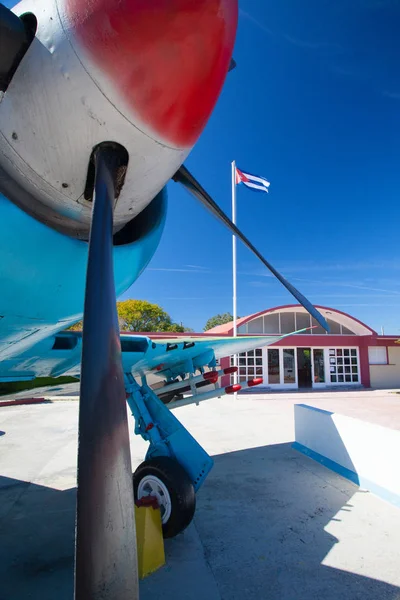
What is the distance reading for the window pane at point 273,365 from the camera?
2011 centimetres

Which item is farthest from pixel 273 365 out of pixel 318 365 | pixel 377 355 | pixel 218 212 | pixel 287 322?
pixel 218 212

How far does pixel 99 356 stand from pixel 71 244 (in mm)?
773

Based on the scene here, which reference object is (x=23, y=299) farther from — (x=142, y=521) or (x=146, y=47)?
(x=142, y=521)

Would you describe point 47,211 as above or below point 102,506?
above

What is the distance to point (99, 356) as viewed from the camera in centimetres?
107

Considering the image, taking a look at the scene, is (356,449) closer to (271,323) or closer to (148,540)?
(148,540)

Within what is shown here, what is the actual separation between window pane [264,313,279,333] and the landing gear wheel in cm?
1875

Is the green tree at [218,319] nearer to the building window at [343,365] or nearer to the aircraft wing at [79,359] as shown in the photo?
the building window at [343,365]

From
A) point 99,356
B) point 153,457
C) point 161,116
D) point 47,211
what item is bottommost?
point 153,457

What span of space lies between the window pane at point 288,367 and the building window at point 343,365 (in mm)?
2475

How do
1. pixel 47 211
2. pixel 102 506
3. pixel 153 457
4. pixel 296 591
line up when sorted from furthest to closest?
pixel 153 457, pixel 296 591, pixel 47 211, pixel 102 506

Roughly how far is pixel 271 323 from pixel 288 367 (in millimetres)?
3152

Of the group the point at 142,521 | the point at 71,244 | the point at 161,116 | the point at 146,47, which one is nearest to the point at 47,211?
the point at 71,244

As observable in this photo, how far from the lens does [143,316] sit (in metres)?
33.5
